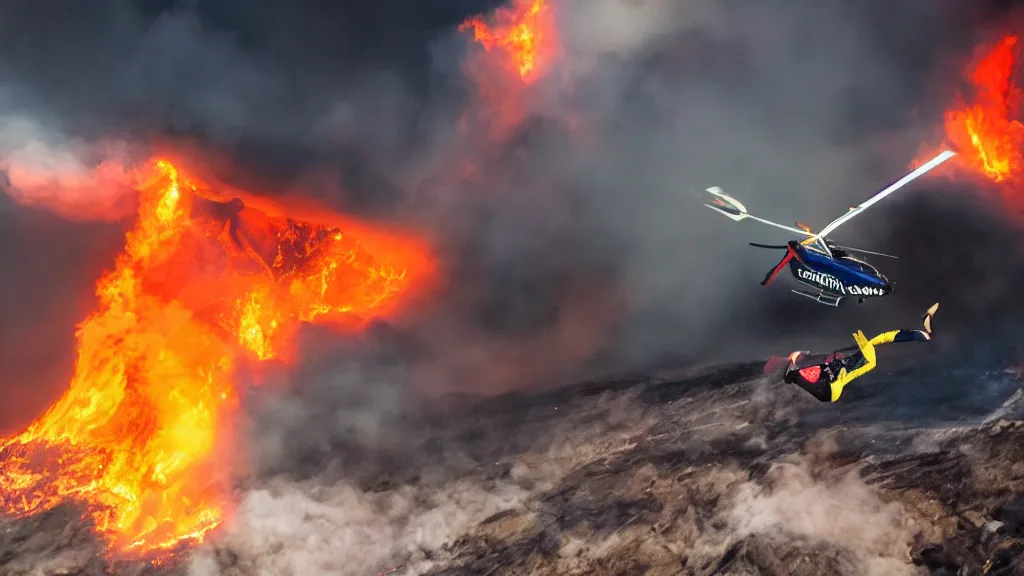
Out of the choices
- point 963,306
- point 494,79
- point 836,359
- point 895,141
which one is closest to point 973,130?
point 895,141

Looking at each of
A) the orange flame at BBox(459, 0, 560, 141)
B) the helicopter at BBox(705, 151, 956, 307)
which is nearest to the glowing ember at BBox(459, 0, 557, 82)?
the orange flame at BBox(459, 0, 560, 141)

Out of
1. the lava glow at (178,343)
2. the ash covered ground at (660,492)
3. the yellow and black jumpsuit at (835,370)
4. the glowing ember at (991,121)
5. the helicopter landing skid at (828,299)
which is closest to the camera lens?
the ash covered ground at (660,492)

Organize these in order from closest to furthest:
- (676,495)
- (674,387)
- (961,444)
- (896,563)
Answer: (896,563), (961,444), (676,495), (674,387)

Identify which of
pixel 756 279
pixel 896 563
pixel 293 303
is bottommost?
pixel 896 563

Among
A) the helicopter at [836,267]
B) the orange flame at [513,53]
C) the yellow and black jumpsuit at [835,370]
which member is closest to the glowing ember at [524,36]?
the orange flame at [513,53]

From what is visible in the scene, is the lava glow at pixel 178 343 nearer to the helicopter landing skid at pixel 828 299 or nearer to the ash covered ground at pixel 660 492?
the ash covered ground at pixel 660 492

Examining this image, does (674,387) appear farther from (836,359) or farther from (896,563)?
(896,563)

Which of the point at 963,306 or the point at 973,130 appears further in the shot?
the point at 973,130

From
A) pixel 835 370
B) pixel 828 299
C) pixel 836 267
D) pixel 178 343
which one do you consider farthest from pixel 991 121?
pixel 178 343
